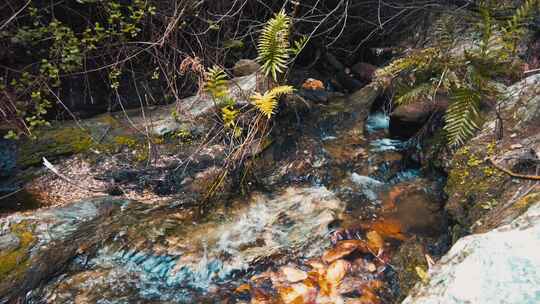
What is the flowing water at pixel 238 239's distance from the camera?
305cm

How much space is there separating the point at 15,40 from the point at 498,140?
4.83 metres

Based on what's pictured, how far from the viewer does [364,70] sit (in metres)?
6.91

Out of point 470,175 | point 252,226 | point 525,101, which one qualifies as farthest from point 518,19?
point 252,226

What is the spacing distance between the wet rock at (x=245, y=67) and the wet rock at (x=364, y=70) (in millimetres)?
2137

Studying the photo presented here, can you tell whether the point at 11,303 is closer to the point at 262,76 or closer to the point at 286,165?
the point at 286,165

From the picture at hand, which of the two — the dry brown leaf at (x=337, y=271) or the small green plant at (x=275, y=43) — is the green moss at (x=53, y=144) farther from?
the dry brown leaf at (x=337, y=271)

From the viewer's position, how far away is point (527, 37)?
4.46 meters

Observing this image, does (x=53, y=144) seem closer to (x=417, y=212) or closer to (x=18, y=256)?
(x=18, y=256)

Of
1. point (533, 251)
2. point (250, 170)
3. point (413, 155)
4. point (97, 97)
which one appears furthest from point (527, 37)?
point (97, 97)

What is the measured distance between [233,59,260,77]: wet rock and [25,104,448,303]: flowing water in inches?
65.3

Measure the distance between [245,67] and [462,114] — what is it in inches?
119

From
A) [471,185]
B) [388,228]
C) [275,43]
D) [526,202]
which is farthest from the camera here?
[275,43]

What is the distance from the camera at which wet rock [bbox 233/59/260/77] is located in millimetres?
5629

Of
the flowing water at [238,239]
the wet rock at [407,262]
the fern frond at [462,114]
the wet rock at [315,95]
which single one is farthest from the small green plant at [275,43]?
the wet rock at [407,262]
